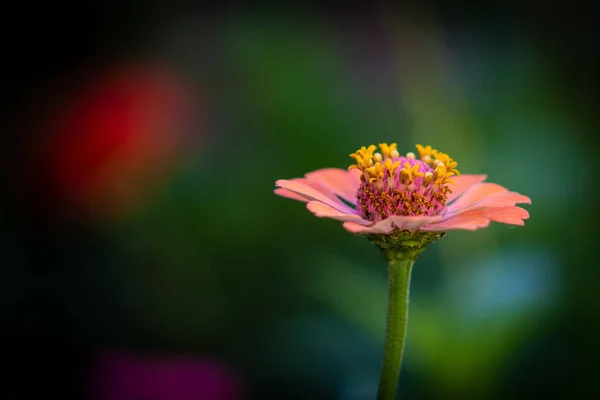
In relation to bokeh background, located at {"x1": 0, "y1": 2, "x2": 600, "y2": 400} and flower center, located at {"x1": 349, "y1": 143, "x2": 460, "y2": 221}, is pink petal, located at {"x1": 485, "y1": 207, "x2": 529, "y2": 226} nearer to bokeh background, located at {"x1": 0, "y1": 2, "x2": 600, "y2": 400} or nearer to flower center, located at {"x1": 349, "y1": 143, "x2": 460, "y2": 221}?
flower center, located at {"x1": 349, "y1": 143, "x2": 460, "y2": 221}

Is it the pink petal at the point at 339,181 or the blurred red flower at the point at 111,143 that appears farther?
the blurred red flower at the point at 111,143

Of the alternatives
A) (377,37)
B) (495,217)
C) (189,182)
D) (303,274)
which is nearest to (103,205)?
(189,182)

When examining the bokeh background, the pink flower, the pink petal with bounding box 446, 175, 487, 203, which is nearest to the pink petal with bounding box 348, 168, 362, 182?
the pink flower

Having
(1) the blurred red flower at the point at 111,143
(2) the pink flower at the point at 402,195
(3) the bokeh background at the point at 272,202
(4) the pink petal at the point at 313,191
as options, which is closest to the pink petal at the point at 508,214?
(2) the pink flower at the point at 402,195

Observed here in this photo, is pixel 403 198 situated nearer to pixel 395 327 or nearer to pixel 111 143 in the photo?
pixel 395 327

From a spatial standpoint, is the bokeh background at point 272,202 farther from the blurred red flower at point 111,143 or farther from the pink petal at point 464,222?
the pink petal at point 464,222

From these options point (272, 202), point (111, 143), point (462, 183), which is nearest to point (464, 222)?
point (462, 183)
